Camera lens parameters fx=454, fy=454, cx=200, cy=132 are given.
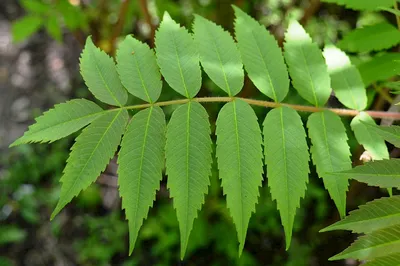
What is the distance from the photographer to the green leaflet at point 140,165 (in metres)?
1.13

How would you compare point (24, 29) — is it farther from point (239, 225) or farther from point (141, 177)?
point (239, 225)

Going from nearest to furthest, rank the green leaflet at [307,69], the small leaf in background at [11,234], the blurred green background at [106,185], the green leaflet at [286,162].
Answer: the green leaflet at [286,162]
the green leaflet at [307,69]
the blurred green background at [106,185]
the small leaf in background at [11,234]

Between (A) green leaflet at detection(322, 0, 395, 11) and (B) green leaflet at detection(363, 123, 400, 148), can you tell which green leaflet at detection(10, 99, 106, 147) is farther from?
(A) green leaflet at detection(322, 0, 395, 11)

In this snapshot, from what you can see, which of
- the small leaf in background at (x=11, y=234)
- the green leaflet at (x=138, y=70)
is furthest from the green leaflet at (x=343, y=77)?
the small leaf in background at (x=11, y=234)

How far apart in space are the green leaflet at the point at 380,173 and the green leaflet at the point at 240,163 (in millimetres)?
236

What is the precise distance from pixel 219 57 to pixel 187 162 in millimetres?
341

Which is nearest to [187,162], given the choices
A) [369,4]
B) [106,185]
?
[369,4]

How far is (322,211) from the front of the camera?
8.94 feet

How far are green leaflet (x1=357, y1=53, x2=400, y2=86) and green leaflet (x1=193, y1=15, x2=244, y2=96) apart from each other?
515 mm

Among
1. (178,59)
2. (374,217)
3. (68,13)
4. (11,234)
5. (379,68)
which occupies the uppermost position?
(68,13)

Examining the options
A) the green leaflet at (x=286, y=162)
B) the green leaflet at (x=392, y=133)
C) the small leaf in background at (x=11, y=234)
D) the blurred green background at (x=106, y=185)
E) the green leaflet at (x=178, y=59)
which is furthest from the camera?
the small leaf in background at (x=11, y=234)

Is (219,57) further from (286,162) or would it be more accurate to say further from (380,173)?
(380,173)

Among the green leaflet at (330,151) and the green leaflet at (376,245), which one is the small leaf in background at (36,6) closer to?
the green leaflet at (330,151)

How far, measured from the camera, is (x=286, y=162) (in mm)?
1200
